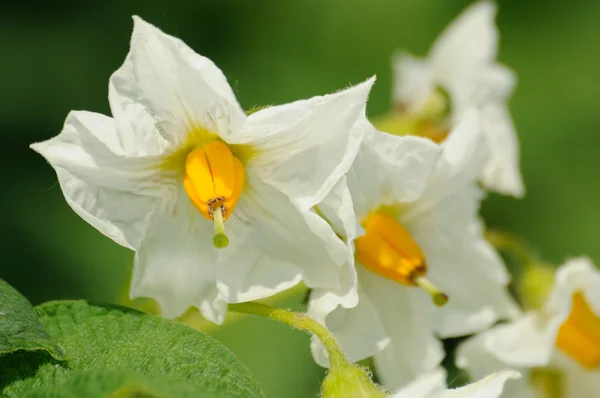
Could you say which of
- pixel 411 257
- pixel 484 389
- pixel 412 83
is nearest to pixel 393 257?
pixel 411 257

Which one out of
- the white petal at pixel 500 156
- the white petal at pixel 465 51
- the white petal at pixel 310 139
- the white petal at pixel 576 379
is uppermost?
the white petal at pixel 465 51

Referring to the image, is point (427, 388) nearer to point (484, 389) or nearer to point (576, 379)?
point (484, 389)

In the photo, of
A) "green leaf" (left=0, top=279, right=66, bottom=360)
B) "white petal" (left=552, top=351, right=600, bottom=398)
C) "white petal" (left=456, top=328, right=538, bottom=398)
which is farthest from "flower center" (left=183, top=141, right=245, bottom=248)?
"white petal" (left=552, top=351, right=600, bottom=398)

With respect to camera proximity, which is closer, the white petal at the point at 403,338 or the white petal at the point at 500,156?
the white petal at the point at 403,338

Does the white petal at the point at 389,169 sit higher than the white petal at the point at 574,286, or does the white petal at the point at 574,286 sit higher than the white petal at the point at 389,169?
the white petal at the point at 389,169

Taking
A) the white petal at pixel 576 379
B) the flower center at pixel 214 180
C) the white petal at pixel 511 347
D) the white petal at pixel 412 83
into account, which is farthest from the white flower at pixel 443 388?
the white petal at pixel 412 83

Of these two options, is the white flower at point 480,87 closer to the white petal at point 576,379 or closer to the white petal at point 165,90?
the white petal at point 576,379

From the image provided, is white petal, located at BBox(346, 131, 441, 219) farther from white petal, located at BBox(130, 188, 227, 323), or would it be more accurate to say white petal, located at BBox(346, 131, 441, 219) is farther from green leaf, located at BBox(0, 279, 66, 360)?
green leaf, located at BBox(0, 279, 66, 360)
